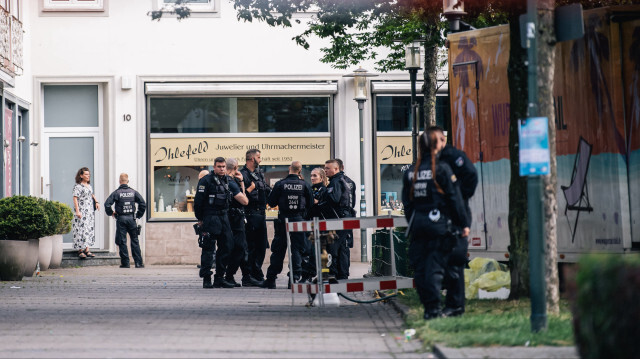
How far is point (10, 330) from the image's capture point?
9781 millimetres

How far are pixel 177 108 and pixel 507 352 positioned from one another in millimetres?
17354

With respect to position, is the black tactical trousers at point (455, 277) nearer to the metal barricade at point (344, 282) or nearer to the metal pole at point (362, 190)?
the metal barricade at point (344, 282)

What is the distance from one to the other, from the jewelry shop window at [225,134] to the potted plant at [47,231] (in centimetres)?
462

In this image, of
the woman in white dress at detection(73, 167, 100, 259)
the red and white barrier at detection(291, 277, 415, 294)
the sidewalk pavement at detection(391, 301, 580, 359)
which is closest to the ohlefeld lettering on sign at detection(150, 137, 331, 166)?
the woman in white dress at detection(73, 167, 100, 259)

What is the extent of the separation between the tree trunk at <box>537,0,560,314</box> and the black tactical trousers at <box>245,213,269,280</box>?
23.5 ft

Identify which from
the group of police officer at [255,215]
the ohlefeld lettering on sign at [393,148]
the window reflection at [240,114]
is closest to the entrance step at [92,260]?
the window reflection at [240,114]

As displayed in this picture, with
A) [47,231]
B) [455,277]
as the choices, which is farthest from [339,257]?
[455,277]

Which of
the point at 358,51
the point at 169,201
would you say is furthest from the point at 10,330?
the point at 169,201

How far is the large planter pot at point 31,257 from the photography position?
17.0 metres

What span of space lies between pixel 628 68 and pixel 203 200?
23.2 feet

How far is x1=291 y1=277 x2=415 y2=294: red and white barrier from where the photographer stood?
11969 millimetres

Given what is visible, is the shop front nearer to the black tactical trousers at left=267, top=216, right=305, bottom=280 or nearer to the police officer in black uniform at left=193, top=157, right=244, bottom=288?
the police officer in black uniform at left=193, top=157, right=244, bottom=288

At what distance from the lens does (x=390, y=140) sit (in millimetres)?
→ 24250

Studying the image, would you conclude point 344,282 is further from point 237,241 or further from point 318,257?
point 237,241
